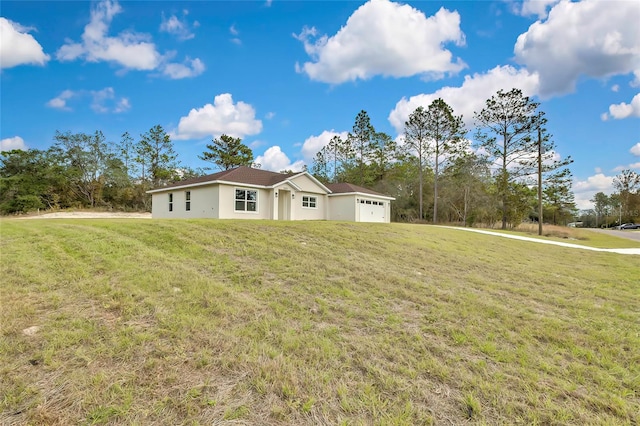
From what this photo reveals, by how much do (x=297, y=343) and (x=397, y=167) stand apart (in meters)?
40.5

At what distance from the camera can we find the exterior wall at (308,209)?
21000mm

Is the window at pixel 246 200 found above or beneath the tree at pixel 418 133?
beneath

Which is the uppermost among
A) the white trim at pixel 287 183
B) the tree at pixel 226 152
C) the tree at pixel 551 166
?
the tree at pixel 226 152

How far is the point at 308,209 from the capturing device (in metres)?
22.1

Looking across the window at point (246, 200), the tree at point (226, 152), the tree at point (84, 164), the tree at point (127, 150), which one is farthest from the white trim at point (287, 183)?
the tree at point (127, 150)

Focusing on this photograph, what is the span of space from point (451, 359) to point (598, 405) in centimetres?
112

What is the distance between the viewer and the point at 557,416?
237cm

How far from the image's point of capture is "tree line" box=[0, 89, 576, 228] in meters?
30.0

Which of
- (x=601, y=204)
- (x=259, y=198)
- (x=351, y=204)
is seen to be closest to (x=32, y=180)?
(x=259, y=198)

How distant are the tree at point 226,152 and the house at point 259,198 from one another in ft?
68.8

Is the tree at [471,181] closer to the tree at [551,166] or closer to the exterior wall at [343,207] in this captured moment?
the tree at [551,166]

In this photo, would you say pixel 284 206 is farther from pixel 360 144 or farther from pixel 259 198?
pixel 360 144

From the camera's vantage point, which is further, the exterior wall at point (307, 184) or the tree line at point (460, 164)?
the tree line at point (460, 164)

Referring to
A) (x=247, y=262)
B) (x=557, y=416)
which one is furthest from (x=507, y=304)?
(x=247, y=262)
